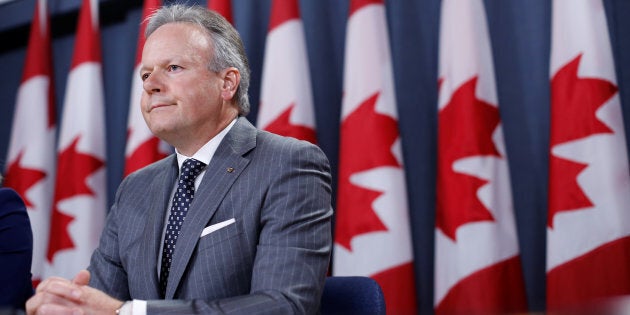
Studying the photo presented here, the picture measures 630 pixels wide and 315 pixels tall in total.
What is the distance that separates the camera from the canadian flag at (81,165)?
4.23 metres

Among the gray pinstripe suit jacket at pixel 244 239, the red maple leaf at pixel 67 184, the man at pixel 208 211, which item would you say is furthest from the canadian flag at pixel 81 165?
the gray pinstripe suit jacket at pixel 244 239

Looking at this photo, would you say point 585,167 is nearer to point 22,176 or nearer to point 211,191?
point 211,191

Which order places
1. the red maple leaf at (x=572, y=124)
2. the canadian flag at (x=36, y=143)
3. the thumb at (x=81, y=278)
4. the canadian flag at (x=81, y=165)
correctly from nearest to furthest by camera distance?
1. the thumb at (x=81, y=278)
2. the red maple leaf at (x=572, y=124)
3. the canadian flag at (x=81, y=165)
4. the canadian flag at (x=36, y=143)

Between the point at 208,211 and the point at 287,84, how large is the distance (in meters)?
1.90

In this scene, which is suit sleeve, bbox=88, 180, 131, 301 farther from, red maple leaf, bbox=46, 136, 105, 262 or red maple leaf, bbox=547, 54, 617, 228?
red maple leaf, bbox=46, 136, 105, 262

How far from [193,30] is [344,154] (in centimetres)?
150

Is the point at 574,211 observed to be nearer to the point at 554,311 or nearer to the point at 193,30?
Answer: the point at 193,30

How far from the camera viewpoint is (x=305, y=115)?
149 inches

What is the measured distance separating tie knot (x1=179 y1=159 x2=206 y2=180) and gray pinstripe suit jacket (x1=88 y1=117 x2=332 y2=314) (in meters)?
0.08

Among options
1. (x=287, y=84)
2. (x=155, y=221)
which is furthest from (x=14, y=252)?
(x=287, y=84)

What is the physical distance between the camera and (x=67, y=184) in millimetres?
4340

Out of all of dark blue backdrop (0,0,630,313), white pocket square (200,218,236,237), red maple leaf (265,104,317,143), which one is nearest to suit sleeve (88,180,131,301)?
white pocket square (200,218,236,237)

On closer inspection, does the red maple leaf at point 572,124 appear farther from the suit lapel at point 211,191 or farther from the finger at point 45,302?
the finger at point 45,302

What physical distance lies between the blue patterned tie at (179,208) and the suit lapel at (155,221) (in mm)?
23
